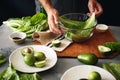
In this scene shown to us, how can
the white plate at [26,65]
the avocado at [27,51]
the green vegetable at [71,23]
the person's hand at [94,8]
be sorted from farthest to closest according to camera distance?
1. the person's hand at [94,8]
2. the green vegetable at [71,23]
3. the avocado at [27,51]
4. the white plate at [26,65]

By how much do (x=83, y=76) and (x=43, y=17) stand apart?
669 mm

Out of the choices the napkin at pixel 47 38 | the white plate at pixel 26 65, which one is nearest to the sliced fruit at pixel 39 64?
the white plate at pixel 26 65

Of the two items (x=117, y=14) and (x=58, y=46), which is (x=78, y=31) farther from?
(x=117, y=14)

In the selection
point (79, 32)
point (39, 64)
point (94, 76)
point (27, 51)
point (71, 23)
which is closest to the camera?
point (94, 76)

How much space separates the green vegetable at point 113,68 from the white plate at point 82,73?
0.04 meters

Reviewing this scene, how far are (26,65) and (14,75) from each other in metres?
0.13

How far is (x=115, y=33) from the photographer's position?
1.64 metres

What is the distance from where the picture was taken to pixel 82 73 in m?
1.17

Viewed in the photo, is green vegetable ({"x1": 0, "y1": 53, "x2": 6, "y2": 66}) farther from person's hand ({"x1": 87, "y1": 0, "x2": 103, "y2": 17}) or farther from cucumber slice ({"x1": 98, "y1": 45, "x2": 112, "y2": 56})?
person's hand ({"x1": 87, "y1": 0, "x2": 103, "y2": 17})


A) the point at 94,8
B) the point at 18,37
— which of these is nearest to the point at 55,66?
the point at 18,37

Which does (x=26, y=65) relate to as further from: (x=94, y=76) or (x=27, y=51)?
(x=94, y=76)

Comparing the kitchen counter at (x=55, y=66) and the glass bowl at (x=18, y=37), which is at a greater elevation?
the glass bowl at (x=18, y=37)

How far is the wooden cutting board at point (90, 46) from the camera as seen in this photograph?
1.37 meters

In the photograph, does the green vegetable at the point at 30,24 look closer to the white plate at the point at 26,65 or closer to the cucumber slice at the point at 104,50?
the white plate at the point at 26,65
